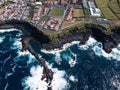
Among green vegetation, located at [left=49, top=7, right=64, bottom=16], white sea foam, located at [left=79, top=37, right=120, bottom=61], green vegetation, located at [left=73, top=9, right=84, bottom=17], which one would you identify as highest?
green vegetation, located at [left=49, top=7, right=64, bottom=16]

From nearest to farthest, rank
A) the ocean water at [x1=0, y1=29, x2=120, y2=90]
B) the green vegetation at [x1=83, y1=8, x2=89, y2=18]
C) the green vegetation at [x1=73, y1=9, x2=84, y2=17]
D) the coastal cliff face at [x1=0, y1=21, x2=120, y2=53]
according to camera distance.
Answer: the ocean water at [x1=0, y1=29, x2=120, y2=90], the coastal cliff face at [x1=0, y1=21, x2=120, y2=53], the green vegetation at [x1=83, y1=8, x2=89, y2=18], the green vegetation at [x1=73, y1=9, x2=84, y2=17]

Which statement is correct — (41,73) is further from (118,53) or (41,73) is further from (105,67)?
(118,53)

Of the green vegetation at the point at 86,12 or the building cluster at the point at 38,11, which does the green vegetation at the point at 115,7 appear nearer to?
the building cluster at the point at 38,11

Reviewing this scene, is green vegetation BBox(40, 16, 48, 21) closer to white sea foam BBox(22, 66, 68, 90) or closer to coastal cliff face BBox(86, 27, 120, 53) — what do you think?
coastal cliff face BBox(86, 27, 120, 53)

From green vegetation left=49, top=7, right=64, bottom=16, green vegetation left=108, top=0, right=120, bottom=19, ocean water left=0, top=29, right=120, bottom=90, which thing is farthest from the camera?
green vegetation left=108, top=0, right=120, bottom=19

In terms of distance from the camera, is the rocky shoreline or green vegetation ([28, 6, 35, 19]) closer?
the rocky shoreline

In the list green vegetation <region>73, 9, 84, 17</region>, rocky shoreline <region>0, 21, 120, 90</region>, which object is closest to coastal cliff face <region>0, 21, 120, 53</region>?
rocky shoreline <region>0, 21, 120, 90</region>

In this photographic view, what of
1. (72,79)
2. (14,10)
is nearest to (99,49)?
(72,79)

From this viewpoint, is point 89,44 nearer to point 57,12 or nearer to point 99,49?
point 99,49

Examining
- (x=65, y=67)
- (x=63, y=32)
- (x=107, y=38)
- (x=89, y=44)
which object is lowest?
(x=65, y=67)
